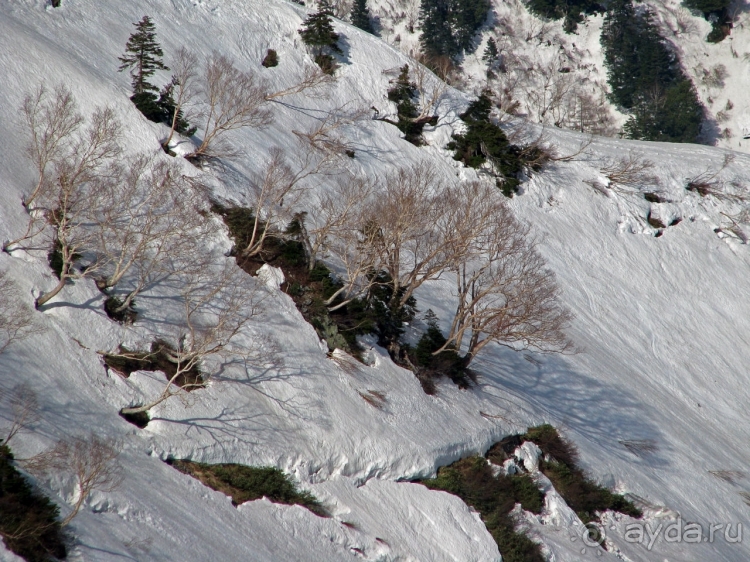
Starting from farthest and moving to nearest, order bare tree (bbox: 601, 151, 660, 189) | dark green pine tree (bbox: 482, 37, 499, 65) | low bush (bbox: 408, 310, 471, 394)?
dark green pine tree (bbox: 482, 37, 499, 65) < bare tree (bbox: 601, 151, 660, 189) < low bush (bbox: 408, 310, 471, 394)

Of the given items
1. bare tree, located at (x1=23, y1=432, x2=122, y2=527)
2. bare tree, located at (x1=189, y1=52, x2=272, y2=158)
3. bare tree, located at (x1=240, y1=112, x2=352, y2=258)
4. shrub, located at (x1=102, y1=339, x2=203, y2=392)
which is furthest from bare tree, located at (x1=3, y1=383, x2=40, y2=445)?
bare tree, located at (x1=189, y1=52, x2=272, y2=158)

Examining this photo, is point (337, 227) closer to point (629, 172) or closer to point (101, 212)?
point (101, 212)

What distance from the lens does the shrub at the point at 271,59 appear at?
135ft

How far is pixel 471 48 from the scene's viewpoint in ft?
246

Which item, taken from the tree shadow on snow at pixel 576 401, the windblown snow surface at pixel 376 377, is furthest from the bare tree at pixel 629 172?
the tree shadow on snow at pixel 576 401

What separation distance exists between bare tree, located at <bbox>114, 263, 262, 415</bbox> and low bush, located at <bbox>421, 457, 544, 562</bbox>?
8301 mm

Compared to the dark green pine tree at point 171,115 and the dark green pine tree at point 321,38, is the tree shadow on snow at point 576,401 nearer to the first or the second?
the dark green pine tree at point 171,115

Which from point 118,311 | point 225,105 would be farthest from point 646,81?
point 118,311

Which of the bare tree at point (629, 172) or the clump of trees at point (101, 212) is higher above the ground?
the bare tree at point (629, 172)

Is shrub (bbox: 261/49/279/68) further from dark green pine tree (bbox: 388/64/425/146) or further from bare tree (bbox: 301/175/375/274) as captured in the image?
bare tree (bbox: 301/175/375/274)

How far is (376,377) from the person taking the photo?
26.1 metres

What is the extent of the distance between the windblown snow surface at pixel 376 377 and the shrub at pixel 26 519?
0.53 metres

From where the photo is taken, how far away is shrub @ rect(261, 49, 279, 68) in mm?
41250

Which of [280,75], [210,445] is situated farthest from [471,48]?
[210,445]
